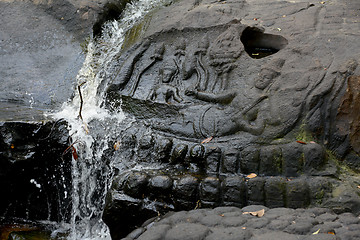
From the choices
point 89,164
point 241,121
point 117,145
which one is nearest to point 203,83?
point 241,121

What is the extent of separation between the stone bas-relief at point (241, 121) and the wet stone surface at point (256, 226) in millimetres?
654

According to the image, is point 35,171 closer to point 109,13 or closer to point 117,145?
point 117,145

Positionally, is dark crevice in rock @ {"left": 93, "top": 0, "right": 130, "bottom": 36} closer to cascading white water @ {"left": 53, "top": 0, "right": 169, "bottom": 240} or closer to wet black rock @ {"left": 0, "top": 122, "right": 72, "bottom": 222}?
cascading white water @ {"left": 53, "top": 0, "right": 169, "bottom": 240}

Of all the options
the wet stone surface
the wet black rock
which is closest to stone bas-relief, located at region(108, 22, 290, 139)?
the wet black rock

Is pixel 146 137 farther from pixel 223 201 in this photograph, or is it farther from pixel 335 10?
pixel 335 10

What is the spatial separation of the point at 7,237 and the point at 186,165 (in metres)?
2.12

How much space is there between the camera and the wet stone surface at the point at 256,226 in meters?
1.99

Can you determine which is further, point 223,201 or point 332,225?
point 223,201

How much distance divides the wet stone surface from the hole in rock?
2168mm

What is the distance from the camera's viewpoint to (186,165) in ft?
11.1

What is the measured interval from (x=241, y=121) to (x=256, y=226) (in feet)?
4.69

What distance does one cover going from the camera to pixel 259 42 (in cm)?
417

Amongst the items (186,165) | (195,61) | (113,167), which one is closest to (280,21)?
(195,61)

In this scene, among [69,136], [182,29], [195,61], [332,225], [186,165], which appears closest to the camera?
[332,225]
